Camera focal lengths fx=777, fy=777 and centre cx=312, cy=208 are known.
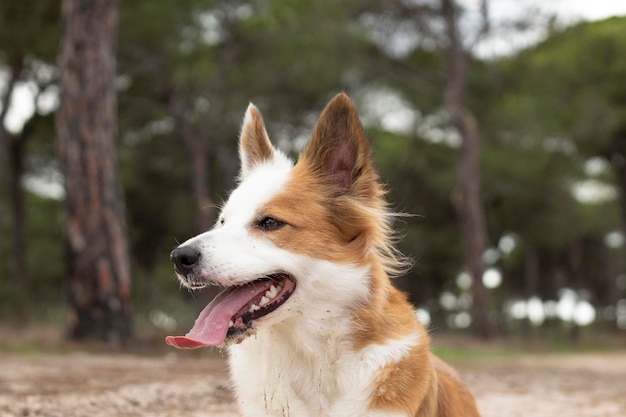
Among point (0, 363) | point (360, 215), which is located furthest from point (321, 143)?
point (0, 363)

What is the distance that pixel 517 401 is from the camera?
790 centimetres

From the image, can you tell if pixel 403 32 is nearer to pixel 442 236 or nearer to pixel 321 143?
pixel 442 236

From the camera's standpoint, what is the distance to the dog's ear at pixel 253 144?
4770 millimetres

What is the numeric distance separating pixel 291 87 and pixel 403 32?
414cm

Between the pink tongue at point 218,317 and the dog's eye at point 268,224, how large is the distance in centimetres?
27

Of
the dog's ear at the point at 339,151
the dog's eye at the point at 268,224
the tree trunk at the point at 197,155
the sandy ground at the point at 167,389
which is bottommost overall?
the sandy ground at the point at 167,389

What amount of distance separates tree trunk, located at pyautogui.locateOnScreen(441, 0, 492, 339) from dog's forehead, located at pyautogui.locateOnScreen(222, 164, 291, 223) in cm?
1948

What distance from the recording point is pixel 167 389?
725cm

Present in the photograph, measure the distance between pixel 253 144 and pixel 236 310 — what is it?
4.53 ft

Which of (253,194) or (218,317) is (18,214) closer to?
(253,194)

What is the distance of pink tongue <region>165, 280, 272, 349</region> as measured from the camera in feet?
12.0

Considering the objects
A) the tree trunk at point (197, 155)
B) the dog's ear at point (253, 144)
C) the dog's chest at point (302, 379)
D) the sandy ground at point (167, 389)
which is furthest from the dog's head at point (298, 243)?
the tree trunk at point (197, 155)

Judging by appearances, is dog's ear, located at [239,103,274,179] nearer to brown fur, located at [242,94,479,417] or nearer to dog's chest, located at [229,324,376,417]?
brown fur, located at [242,94,479,417]

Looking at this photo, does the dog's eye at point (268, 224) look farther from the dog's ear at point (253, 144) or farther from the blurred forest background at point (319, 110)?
the blurred forest background at point (319, 110)
